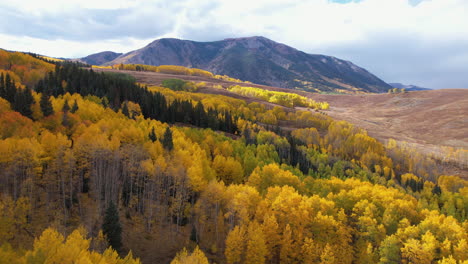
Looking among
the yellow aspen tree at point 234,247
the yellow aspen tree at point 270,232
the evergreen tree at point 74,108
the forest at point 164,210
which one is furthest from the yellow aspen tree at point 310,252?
the evergreen tree at point 74,108

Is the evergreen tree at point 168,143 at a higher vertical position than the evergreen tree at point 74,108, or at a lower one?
lower

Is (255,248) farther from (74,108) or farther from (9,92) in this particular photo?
(9,92)

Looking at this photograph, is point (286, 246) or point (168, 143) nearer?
point (286, 246)

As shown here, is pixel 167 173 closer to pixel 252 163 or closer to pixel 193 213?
pixel 193 213

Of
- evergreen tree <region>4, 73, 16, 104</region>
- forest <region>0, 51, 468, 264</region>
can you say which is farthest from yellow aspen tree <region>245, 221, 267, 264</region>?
evergreen tree <region>4, 73, 16, 104</region>

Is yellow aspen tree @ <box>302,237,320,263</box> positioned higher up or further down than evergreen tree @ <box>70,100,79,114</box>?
further down

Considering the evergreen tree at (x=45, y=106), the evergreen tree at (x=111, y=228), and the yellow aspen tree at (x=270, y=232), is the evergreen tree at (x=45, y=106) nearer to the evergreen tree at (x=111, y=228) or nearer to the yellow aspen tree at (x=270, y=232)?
the evergreen tree at (x=111, y=228)

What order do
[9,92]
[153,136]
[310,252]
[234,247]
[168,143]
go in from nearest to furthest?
[234,247] → [310,252] → [168,143] → [153,136] → [9,92]

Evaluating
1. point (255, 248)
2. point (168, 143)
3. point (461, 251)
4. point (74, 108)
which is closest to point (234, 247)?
point (255, 248)

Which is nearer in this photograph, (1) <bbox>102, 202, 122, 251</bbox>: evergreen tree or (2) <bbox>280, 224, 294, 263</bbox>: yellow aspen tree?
(1) <bbox>102, 202, 122, 251</bbox>: evergreen tree

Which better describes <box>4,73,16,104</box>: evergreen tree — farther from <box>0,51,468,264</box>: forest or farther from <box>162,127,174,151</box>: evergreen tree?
<box>162,127,174,151</box>: evergreen tree

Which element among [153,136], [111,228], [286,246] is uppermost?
[153,136]

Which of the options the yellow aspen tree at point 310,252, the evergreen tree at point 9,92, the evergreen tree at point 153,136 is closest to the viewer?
the yellow aspen tree at point 310,252

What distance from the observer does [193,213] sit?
67.6 m
